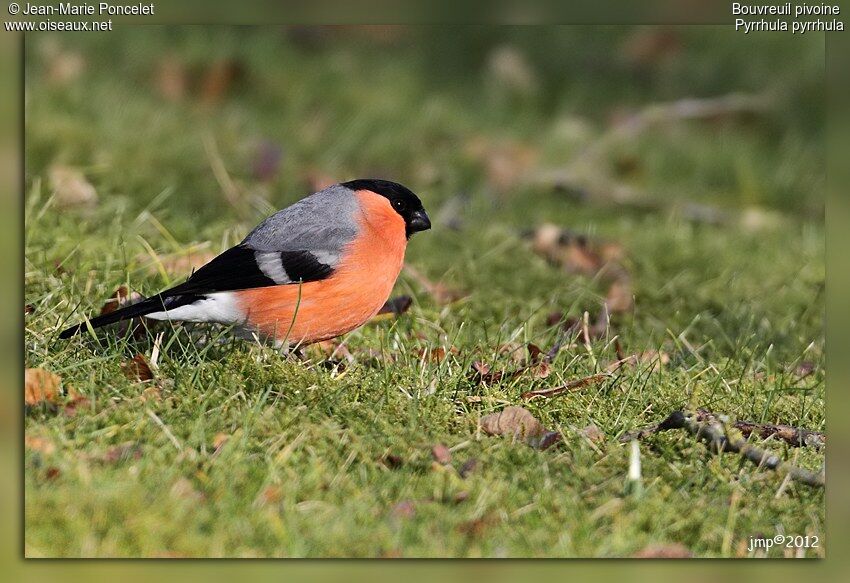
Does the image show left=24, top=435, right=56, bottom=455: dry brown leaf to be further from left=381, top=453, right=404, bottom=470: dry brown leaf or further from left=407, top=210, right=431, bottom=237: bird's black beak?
left=407, top=210, right=431, bottom=237: bird's black beak

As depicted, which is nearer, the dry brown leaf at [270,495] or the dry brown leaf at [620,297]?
the dry brown leaf at [270,495]

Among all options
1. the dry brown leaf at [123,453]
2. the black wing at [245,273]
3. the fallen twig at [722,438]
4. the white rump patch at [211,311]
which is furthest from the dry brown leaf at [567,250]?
the dry brown leaf at [123,453]

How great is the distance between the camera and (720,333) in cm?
567

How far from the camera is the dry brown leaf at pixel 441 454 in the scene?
397cm

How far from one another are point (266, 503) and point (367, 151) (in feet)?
15.8

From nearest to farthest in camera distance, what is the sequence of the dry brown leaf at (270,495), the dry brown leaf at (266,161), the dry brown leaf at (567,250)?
the dry brown leaf at (270,495)
the dry brown leaf at (567,250)
the dry brown leaf at (266,161)

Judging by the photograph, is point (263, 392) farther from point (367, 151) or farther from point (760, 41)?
point (760, 41)

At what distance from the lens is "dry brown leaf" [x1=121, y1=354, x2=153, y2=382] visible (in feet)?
14.0

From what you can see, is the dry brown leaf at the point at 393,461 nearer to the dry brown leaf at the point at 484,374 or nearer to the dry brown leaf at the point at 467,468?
the dry brown leaf at the point at 467,468

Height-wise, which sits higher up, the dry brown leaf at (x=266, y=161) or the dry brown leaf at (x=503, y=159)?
the dry brown leaf at (x=266, y=161)

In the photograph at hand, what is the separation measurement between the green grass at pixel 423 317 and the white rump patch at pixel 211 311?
0.09m

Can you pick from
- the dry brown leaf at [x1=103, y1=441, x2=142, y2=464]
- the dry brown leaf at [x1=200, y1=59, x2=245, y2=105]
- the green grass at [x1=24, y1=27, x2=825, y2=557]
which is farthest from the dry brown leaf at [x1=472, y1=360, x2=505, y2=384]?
the dry brown leaf at [x1=200, y1=59, x2=245, y2=105]

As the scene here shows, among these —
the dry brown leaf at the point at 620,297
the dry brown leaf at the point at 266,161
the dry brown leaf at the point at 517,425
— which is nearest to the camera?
the dry brown leaf at the point at 517,425

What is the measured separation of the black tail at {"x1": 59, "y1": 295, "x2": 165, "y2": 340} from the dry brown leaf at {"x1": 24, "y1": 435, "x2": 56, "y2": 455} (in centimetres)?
63
